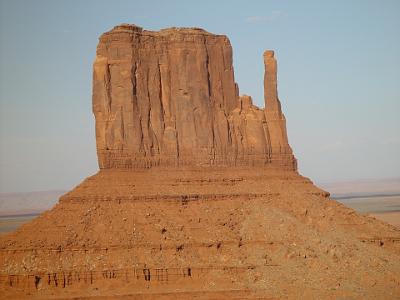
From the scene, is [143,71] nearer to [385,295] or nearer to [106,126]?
[106,126]

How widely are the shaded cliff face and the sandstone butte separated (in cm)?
10

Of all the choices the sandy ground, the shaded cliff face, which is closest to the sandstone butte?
the shaded cliff face

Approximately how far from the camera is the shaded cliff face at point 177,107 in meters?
99.2

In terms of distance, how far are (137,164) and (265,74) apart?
1481cm

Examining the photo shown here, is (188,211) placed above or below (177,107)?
below

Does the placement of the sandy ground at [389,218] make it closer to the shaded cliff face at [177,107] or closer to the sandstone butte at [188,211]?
the shaded cliff face at [177,107]

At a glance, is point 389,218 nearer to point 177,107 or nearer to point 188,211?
point 177,107

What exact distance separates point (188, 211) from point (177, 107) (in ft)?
33.6

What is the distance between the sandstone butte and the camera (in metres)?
87.2

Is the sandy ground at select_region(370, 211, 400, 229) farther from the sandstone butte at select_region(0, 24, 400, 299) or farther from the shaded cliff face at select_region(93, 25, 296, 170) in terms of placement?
the sandstone butte at select_region(0, 24, 400, 299)

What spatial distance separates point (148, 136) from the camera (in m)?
100

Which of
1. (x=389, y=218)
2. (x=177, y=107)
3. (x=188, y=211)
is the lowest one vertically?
(x=389, y=218)

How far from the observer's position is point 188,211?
312ft

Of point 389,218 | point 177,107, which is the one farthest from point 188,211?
point 389,218
